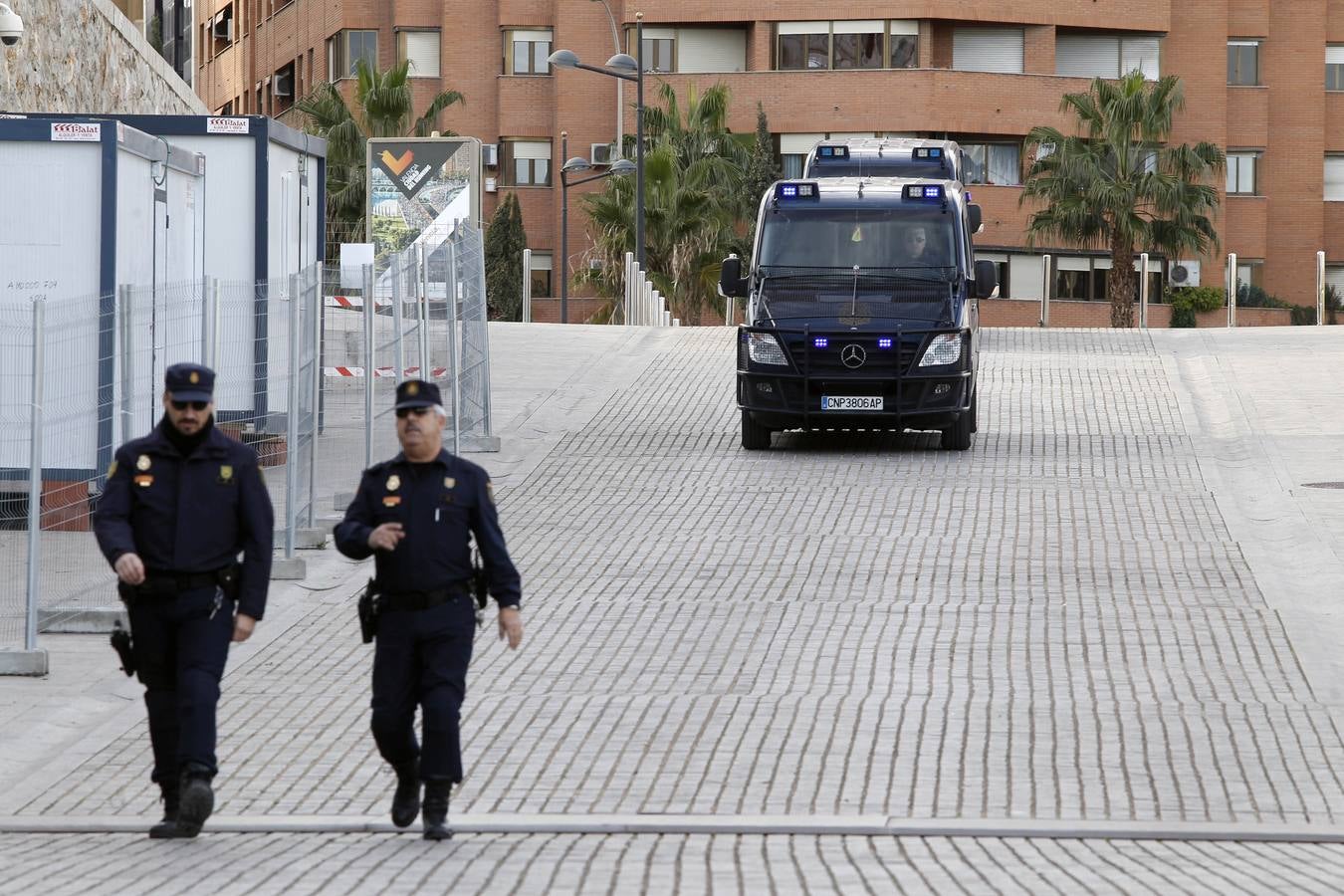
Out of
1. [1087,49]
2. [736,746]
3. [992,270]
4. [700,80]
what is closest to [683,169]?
[700,80]

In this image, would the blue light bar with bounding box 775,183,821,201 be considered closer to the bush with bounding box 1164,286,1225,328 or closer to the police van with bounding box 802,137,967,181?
the police van with bounding box 802,137,967,181

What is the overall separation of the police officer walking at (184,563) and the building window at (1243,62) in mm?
58749

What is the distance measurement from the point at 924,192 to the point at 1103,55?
142 feet

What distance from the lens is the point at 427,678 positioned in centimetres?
795

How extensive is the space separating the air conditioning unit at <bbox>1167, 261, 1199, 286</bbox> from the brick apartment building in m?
1.21

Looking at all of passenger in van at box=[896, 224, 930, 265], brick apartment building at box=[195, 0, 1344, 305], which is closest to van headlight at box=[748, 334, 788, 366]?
passenger in van at box=[896, 224, 930, 265]

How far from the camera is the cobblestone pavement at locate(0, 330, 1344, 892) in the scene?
776cm

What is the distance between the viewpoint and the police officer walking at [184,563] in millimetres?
8062

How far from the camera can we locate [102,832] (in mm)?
8406

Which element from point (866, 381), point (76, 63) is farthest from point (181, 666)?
point (76, 63)

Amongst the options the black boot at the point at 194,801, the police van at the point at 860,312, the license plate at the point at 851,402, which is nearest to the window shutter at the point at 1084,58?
the police van at the point at 860,312

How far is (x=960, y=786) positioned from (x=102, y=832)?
3209 millimetres

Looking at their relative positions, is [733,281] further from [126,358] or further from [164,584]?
[164,584]

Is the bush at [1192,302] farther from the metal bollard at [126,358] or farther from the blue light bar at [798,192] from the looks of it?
the metal bollard at [126,358]
